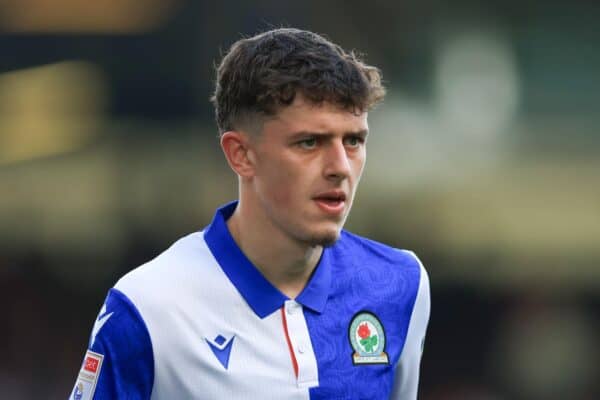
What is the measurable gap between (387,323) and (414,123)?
611 centimetres

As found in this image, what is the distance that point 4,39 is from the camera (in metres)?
9.84

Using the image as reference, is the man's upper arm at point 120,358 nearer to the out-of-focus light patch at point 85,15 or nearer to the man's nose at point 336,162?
the man's nose at point 336,162

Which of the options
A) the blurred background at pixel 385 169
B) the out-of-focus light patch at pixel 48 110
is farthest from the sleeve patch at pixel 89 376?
the out-of-focus light patch at pixel 48 110

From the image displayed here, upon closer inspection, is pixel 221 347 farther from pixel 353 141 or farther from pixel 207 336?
pixel 353 141

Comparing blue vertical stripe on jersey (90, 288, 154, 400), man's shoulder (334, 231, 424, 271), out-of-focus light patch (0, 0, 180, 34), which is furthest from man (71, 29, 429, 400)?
out-of-focus light patch (0, 0, 180, 34)

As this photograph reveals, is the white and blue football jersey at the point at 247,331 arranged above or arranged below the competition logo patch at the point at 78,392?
above

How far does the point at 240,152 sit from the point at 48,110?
6.54 metres

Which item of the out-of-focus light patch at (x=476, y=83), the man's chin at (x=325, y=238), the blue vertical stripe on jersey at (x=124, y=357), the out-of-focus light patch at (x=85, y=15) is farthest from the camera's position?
the out-of-focus light patch at (x=476, y=83)

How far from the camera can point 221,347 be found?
365cm

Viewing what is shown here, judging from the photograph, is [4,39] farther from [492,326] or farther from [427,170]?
[492,326]

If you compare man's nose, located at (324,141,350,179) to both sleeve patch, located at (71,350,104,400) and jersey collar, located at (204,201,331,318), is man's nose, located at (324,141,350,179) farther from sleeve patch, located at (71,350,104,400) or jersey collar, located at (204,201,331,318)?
sleeve patch, located at (71,350,104,400)

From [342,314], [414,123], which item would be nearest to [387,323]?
[342,314]

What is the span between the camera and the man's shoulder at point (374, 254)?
13.3 ft

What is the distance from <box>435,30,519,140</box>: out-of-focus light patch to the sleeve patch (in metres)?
6.73
